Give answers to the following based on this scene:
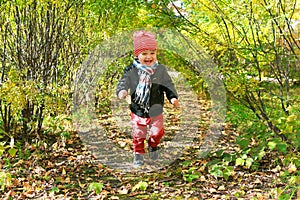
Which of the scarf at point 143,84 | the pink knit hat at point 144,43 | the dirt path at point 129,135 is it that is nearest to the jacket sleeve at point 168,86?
the scarf at point 143,84

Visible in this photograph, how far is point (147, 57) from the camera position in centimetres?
335

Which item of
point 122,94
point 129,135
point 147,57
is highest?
point 147,57

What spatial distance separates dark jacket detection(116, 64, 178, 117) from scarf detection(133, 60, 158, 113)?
3 centimetres

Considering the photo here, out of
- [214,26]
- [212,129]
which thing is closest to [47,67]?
[214,26]

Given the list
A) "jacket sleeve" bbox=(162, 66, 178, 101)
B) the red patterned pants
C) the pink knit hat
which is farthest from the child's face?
the red patterned pants

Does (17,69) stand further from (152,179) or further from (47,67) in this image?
(152,179)

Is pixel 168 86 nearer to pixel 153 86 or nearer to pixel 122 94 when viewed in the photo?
pixel 153 86

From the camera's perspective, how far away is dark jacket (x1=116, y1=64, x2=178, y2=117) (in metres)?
3.46

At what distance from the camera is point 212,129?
5.71 m

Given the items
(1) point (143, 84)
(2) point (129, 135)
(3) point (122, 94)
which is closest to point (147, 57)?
(1) point (143, 84)

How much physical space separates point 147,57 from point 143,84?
23 cm

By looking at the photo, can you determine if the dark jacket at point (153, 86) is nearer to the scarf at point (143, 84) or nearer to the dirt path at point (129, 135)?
the scarf at point (143, 84)

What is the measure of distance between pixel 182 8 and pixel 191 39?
12.8 inches

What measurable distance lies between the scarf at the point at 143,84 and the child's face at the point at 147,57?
33mm
